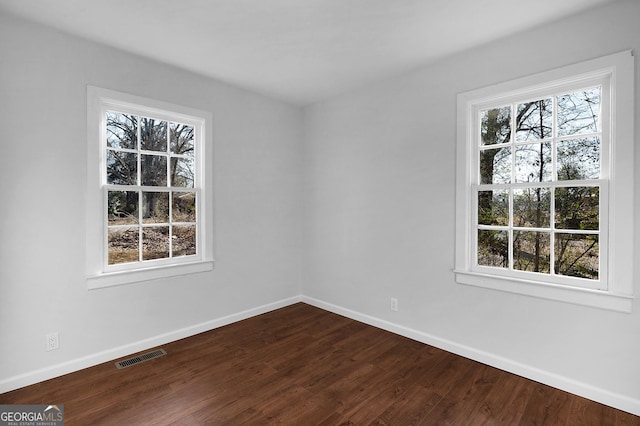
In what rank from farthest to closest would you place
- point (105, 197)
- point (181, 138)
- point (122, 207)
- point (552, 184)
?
point (181, 138) < point (122, 207) < point (105, 197) < point (552, 184)

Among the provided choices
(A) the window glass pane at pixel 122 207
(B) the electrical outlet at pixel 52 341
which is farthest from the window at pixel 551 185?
(B) the electrical outlet at pixel 52 341

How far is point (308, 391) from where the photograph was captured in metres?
2.35

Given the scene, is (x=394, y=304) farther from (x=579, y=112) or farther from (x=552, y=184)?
(x=579, y=112)

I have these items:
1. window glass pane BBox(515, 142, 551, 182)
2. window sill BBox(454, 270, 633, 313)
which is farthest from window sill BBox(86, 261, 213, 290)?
window glass pane BBox(515, 142, 551, 182)

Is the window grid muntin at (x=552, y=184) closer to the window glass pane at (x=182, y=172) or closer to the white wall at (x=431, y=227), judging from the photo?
the white wall at (x=431, y=227)

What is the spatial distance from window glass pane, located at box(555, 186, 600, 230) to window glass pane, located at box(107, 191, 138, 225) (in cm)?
361

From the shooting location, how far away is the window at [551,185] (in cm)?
216

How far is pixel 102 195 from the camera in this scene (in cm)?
275

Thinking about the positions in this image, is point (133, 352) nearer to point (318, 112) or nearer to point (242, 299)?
point (242, 299)

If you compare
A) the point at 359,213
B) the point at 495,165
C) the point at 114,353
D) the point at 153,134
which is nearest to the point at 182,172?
the point at 153,134

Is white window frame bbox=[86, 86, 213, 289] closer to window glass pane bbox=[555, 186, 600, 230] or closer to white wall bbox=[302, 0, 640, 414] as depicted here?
white wall bbox=[302, 0, 640, 414]

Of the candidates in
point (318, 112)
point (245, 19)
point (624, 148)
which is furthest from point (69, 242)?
point (624, 148)

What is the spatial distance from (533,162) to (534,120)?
34 centimetres

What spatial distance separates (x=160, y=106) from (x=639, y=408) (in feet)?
14.4
